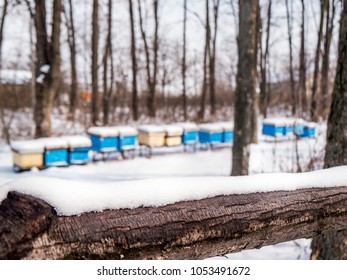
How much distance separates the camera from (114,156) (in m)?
10.4

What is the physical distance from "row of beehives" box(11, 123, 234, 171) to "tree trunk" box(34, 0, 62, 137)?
1404mm

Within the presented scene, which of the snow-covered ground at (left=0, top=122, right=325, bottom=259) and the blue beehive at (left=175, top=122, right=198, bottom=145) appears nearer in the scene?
the snow-covered ground at (left=0, top=122, right=325, bottom=259)

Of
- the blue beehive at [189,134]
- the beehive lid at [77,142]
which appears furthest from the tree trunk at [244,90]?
the blue beehive at [189,134]

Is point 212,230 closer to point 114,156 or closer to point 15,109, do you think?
point 114,156

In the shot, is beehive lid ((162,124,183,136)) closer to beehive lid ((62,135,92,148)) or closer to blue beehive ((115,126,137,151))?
blue beehive ((115,126,137,151))

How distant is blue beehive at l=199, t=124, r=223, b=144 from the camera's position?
1047 centimetres

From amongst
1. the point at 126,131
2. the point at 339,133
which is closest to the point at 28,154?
the point at 126,131

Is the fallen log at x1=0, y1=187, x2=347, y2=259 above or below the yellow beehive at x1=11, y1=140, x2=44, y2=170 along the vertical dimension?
above

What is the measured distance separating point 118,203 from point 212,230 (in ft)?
1.12

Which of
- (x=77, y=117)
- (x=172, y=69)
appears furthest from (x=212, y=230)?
(x=172, y=69)

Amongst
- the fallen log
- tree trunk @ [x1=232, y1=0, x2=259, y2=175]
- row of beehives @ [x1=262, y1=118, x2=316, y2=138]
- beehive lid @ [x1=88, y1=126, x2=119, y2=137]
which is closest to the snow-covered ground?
beehive lid @ [x1=88, y1=126, x2=119, y2=137]

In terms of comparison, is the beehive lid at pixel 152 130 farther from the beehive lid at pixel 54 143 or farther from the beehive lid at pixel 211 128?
the beehive lid at pixel 54 143

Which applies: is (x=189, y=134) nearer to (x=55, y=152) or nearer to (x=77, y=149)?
(x=77, y=149)
